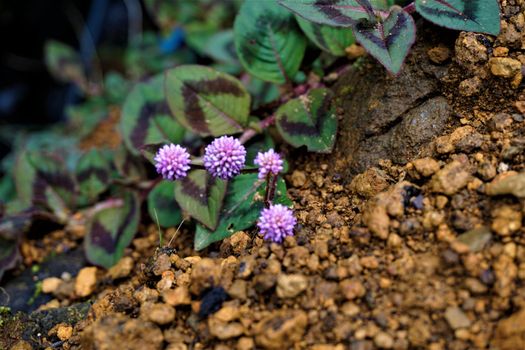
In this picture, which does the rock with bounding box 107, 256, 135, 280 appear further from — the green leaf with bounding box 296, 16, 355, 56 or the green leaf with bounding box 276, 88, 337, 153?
the green leaf with bounding box 296, 16, 355, 56

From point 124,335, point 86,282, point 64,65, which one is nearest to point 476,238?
point 124,335

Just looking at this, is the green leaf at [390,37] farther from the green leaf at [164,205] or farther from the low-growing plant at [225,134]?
the green leaf at [164,205]

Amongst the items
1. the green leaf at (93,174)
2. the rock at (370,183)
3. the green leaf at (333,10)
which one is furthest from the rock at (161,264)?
the green leaf at (333,10)

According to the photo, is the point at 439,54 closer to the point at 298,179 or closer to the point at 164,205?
the point at 298,179

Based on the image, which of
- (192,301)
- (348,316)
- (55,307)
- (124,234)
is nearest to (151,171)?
(124,234)

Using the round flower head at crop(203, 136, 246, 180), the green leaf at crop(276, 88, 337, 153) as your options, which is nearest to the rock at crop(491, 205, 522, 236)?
the green leaf at crop(276, 88, 337, 153)
